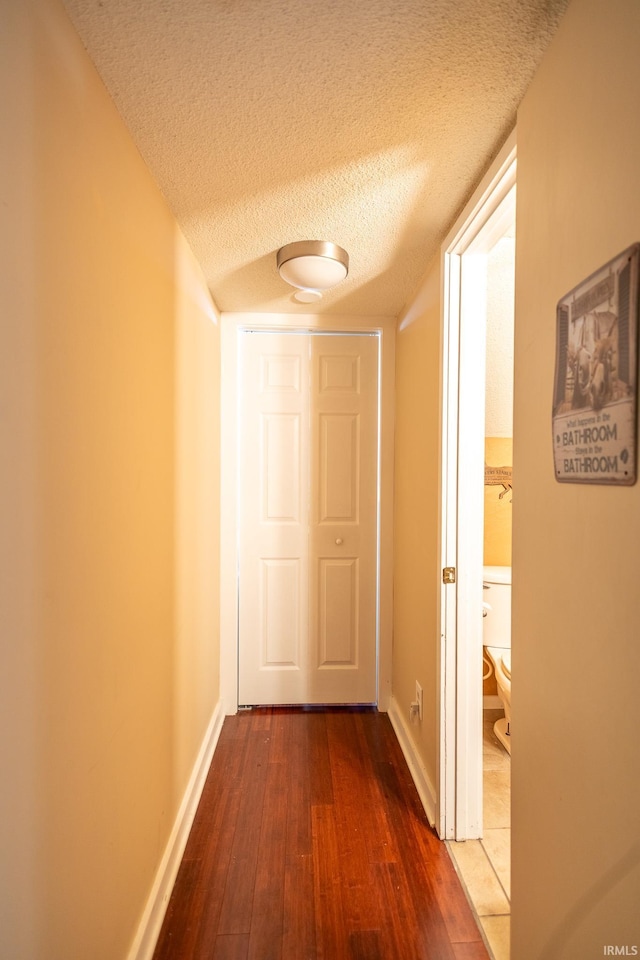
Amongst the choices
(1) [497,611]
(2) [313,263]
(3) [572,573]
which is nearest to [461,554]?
(3) [572,573]

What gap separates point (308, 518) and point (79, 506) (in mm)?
1630

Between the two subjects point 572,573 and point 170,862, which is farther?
point 170,862

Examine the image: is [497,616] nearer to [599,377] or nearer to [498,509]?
[498,509]

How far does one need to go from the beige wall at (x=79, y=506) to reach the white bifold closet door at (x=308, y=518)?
0.99 metres

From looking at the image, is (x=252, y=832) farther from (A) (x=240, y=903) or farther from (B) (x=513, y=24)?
(B) (x=513, y=24)

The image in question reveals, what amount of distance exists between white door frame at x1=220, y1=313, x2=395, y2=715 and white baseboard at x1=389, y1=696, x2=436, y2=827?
158mm

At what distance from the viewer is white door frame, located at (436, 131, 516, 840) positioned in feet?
5.02

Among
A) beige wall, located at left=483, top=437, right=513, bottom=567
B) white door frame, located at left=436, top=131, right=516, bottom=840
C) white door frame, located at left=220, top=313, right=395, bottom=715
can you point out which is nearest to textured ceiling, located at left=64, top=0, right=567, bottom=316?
white door frame, located at left=436, top=131, right=516, bottom=840

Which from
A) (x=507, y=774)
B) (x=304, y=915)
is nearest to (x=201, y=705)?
(x=304, y=915)

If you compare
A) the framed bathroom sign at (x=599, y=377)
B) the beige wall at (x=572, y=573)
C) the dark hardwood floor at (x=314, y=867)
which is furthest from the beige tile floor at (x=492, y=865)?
the framed bathroom sign at (x=599, y=377)

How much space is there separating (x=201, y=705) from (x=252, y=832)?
1.66ft

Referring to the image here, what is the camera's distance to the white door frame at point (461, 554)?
1529 millimetres

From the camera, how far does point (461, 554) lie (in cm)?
154

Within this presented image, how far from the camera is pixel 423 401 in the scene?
184 cm
